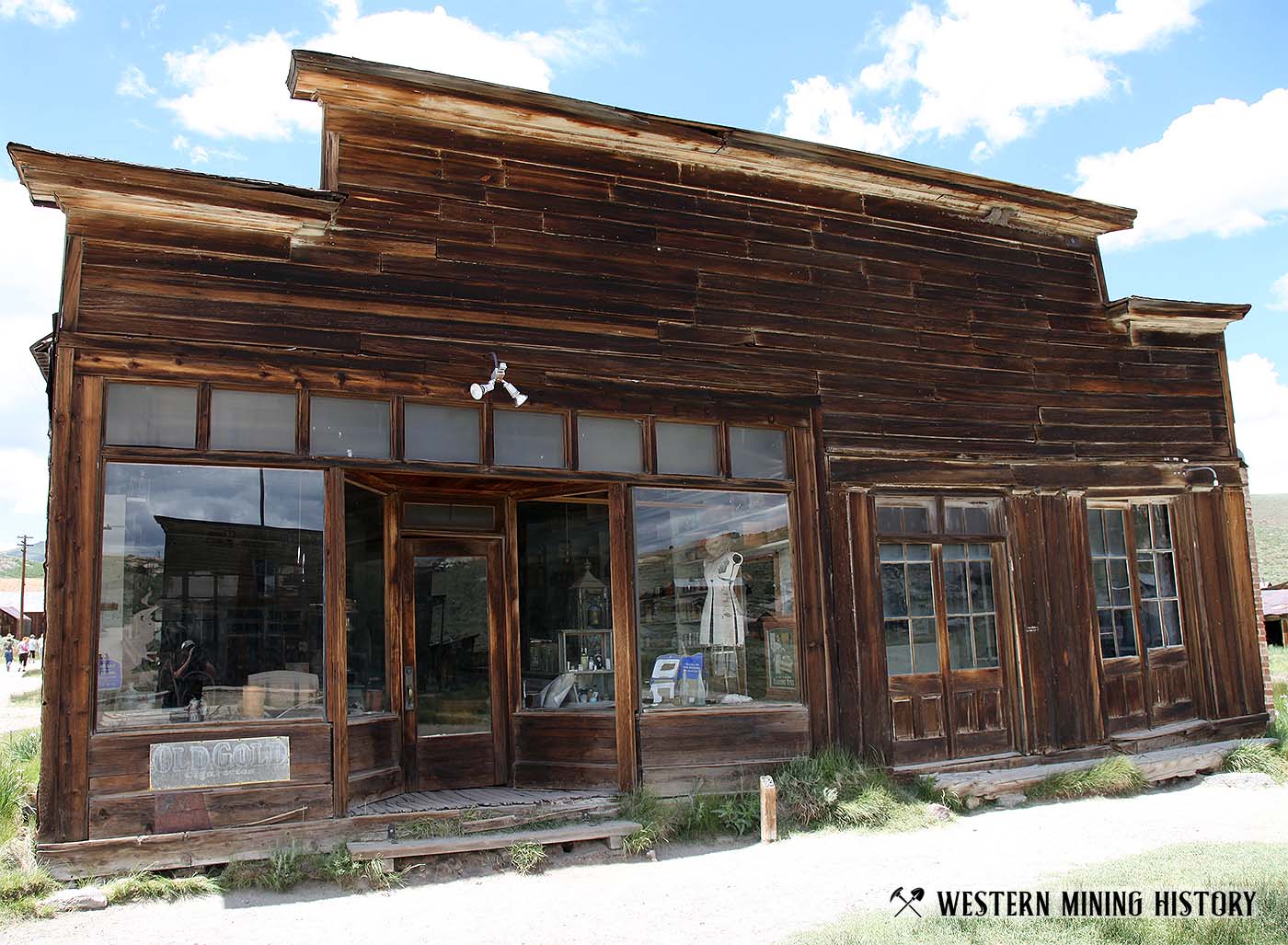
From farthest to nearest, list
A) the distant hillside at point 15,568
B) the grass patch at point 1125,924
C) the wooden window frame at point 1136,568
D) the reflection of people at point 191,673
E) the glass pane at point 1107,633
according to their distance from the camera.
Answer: the distant hillside at point 15,568, the wooden window frame at point 1136,568, the glass pane at point 1107,633, the reflection of people at point 191,673, the grass patch at point 1125,924

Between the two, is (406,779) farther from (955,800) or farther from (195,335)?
(955,800)

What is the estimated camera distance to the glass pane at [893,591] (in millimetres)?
10047

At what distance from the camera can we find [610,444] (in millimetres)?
8898

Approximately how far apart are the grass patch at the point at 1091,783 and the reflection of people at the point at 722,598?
10.9 feet

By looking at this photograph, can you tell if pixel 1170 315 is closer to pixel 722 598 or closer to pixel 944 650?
pixel 944 650

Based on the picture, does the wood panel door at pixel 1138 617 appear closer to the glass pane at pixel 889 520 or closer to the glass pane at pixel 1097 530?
the glass pane at pixel 1097 530

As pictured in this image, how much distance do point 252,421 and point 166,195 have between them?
1681 mm

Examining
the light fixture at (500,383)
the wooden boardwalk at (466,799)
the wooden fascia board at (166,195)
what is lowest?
the wooden boardwalk at (466,799)

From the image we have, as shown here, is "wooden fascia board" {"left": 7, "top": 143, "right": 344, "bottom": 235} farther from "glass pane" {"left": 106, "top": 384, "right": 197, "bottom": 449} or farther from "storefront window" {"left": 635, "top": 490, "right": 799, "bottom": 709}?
"storefront window" {"left": 635, "top": 490, "right": 799, "bottom": 709}

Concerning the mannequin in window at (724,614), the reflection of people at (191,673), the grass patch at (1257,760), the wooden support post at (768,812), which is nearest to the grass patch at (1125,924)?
the wooden support post at (768,812)

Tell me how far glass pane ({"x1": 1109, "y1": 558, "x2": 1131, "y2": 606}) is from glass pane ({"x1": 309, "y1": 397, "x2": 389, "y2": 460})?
7.84 metres

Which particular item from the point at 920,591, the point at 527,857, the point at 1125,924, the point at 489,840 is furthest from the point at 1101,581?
the point at 489,840

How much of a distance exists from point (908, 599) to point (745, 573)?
1.84 metres

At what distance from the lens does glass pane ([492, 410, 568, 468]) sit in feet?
27.7
